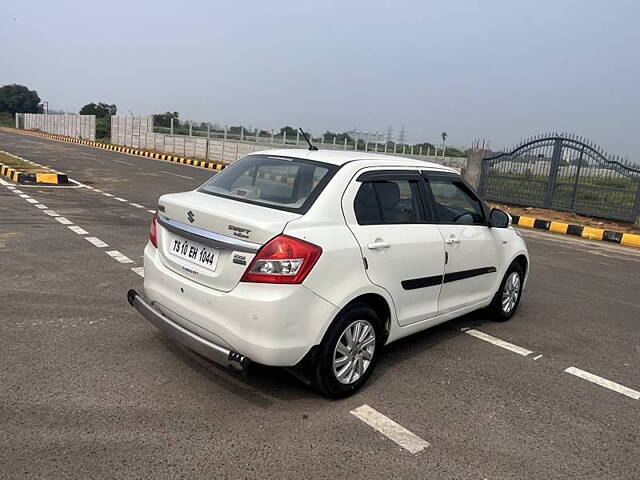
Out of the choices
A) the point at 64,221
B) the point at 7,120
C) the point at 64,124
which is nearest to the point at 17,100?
the point at 7,120

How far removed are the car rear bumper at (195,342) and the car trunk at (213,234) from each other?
33 cm

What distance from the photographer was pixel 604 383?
159 inches

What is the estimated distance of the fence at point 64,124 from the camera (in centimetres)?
5381

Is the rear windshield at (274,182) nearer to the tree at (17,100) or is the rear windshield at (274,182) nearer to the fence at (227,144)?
the fence at (227,144)

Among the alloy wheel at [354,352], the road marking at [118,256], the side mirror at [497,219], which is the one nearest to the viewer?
the alloy wheel at [354,352]

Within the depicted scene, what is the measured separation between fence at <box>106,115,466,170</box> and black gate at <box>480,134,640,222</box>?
9218 mm

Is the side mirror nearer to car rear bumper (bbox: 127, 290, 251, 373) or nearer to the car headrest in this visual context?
the car headrest

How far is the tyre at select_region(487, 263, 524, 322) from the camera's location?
5152 millimetres

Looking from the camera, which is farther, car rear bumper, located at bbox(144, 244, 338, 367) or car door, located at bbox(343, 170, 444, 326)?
car door, located at bbox(343, 170, 444, 326)

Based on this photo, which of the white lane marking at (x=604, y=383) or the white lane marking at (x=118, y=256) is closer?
the white lane marking at (x=604, y=383)

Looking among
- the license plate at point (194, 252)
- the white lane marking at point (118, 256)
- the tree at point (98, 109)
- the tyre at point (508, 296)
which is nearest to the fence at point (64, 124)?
the tree at point (98, 109)

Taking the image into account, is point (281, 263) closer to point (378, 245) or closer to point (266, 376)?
point (378, 245)

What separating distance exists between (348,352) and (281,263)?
843 millimetres

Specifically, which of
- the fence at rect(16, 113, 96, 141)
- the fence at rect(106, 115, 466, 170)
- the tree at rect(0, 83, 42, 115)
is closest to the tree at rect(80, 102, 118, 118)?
the fence at rect(16, 113, 96, 141)
